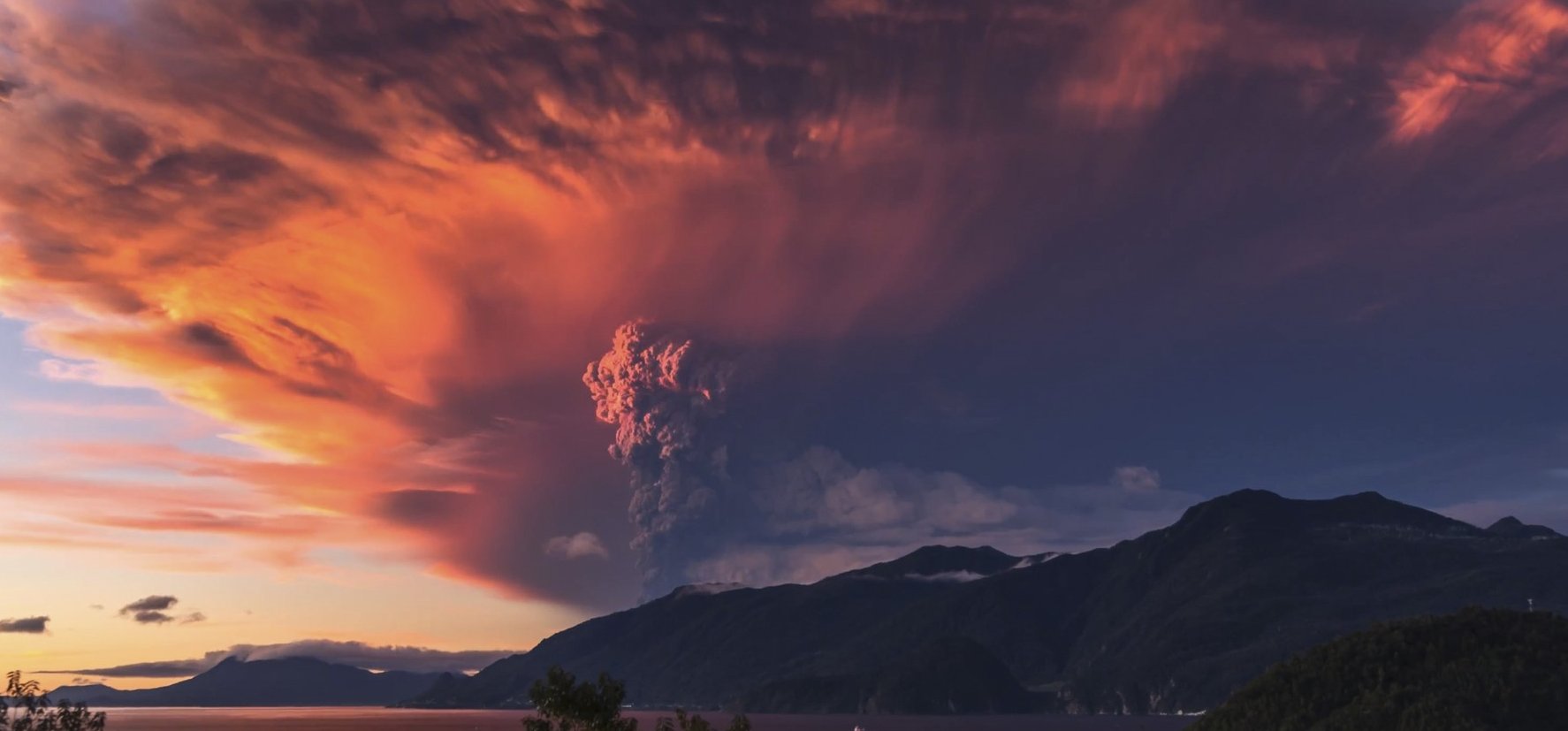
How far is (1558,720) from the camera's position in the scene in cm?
18475

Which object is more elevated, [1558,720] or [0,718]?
[0,718]

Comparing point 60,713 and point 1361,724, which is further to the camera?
point 1361,724

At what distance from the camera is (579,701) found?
7044cm

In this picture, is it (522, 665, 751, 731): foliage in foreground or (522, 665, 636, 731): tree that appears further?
(522, 665, 636, 731): tree

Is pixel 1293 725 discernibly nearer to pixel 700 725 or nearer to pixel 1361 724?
pixel 1361 724

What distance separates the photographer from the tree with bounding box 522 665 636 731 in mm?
69500

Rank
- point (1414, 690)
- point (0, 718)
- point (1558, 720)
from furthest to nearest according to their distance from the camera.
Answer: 1. point (1414, 690)
2. point (1558, 720)
3. point (0, 718)

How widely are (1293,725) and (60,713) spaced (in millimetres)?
184102

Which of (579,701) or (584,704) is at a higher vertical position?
(579,701)

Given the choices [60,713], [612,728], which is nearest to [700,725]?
[612,728]

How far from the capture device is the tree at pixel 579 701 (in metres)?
69.5

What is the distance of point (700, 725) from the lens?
71625 millimetres

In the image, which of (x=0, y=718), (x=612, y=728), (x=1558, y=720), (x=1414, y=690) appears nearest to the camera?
(x=0, y=718)

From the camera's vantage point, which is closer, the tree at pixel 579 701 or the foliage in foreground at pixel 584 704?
the foliage in foreground at pixel 584 704
